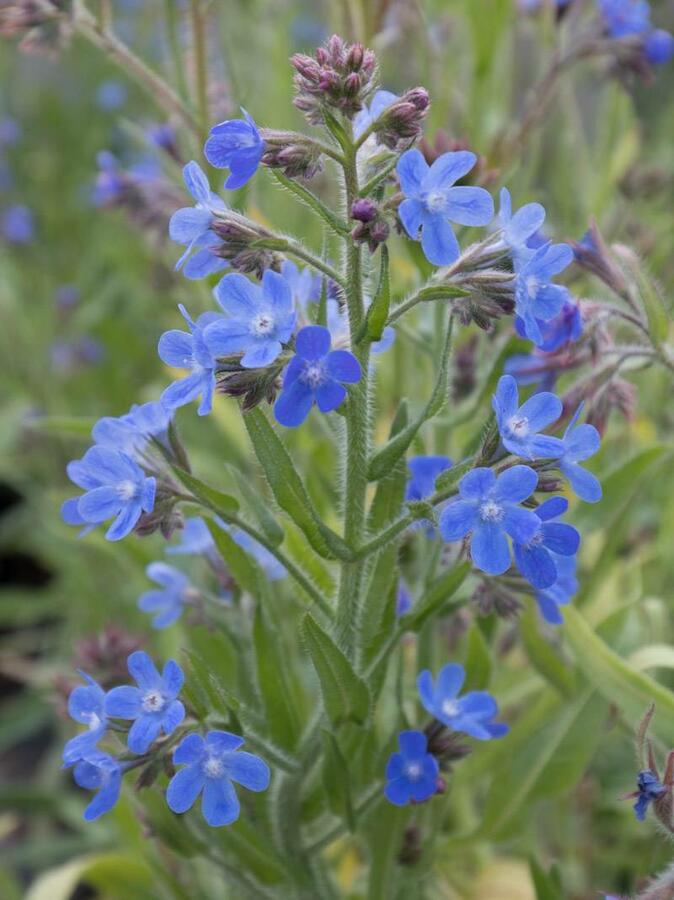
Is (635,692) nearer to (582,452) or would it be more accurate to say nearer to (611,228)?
(582,452)

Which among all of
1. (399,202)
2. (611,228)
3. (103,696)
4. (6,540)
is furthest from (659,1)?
(103,696)

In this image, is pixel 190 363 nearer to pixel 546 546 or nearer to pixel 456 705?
pixel 546 546

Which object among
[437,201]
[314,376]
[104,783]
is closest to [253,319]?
[314,376]

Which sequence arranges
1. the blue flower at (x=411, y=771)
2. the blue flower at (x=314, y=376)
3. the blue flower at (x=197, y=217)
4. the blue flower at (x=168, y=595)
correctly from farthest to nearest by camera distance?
the blue flower at (x=168, y=595) < the blue flower at (x=411, y=771) < the blue flower at (x=197, y=217) < the blue flower at (x=314, y=376)

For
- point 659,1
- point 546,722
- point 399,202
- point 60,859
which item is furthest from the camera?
point 659,1

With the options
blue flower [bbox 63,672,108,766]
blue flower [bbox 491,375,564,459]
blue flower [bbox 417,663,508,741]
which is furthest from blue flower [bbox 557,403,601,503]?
blue flower [bbox 63,672,108,766]

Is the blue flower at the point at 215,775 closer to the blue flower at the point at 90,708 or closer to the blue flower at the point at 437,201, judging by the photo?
the blue flower at the point at 90,708

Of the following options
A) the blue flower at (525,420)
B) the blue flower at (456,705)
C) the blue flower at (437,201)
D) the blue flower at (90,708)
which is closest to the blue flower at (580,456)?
the blue flower at (525,420)
